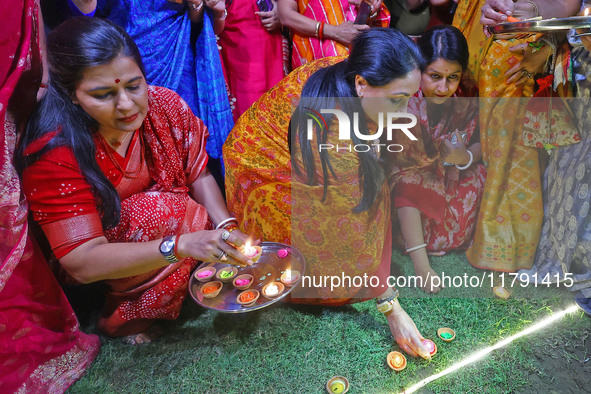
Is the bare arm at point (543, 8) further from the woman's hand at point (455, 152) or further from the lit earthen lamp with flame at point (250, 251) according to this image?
the lit earthen lamp with flame at point (250, 251)

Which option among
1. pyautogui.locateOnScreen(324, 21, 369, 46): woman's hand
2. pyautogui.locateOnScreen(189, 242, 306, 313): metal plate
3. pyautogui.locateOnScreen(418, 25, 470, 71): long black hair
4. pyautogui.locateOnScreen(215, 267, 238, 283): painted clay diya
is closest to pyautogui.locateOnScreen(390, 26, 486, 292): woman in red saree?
pyautogui.locateOnScreen(418, 25, 470, 71): long black hair

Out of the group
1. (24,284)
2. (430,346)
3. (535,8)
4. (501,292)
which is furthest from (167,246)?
(535,8)

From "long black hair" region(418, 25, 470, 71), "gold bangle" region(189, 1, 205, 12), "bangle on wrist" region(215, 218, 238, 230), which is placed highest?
"gold bangle" region(189, 1, 205, 12)

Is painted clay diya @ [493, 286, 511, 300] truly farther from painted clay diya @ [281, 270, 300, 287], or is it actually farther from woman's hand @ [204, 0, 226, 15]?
woman's hand @ [204, 0, 226, 15]

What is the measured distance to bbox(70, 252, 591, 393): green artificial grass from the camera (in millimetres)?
1517

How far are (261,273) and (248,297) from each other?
0.14 metres

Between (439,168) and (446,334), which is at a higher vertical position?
(439,168)

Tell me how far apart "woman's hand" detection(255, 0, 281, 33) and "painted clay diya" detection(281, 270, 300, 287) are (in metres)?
1.25

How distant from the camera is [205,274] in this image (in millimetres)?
1563

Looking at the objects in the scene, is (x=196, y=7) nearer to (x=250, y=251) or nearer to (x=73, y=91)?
(x=73, y=91)

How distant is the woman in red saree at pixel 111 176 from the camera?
1262mm

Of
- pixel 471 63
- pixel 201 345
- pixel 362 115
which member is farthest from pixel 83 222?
pixel 471 63

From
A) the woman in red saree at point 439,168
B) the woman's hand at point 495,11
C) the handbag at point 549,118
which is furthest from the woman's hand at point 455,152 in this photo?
the woman's hand at point 495,11

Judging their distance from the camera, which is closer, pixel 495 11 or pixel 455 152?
pixel 495 11
